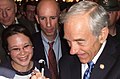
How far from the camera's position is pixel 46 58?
2805mm

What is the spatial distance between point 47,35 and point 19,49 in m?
0.49

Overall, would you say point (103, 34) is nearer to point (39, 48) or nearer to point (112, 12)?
point (39, 48)

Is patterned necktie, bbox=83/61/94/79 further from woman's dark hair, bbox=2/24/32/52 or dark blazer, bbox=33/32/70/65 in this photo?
dark blazer, bbox=33/32/70/65

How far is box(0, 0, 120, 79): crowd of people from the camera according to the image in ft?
6.06

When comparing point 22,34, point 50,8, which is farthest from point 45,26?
point 22,34

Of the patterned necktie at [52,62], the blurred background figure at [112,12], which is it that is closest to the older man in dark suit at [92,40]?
the patterned necktie at [52,62]

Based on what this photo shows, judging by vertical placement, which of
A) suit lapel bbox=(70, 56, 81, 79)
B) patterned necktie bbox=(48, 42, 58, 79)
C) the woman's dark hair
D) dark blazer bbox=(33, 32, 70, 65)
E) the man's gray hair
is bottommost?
patterned necktie bbox=(48, 42, 58, 79)

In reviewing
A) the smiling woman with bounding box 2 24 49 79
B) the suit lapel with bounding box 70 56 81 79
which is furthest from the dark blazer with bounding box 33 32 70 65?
the suit lapel with bounding box 70 56 81 79

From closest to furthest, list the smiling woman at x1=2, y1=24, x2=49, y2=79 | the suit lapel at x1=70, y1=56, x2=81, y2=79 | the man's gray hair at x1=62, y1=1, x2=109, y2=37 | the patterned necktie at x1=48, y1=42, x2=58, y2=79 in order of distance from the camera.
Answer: the man's gray hair at x1=62, y1=1, x2=109, y2=37, the suit lapel at x1=70, y1=56, x2=81, y2=79, the smiling woman at x1=2, y1=24, x2=49, y2=79, the patterned necktie at x1=48, y1=42, x2=58, y2=79

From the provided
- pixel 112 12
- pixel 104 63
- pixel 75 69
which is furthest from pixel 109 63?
pixel 112 12

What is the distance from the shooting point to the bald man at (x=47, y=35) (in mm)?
2811

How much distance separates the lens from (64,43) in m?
2.88

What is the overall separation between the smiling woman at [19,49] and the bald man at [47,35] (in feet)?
1.11

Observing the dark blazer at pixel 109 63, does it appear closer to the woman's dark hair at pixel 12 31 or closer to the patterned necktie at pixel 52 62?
the woman's dark hair at pixel 12 31
